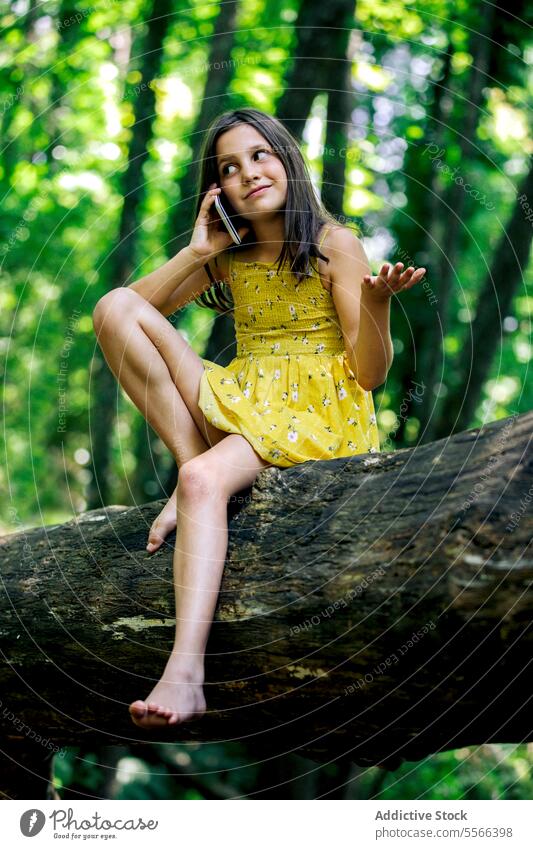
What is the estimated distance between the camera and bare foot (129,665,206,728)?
8.37ft

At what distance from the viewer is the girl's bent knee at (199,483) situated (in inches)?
114

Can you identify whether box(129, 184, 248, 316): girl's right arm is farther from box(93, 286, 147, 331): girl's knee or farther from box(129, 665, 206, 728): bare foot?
box(129, 665, 206, 728): bare foot

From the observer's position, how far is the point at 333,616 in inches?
101

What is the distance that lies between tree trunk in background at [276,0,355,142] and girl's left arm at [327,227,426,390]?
8.93 feet

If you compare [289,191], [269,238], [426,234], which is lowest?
[269,238]

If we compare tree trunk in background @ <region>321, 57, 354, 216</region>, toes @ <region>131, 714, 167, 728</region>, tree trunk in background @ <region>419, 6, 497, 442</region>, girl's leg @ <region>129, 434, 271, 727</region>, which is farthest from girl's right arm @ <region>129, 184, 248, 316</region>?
tree trunk in background @ <region>419, 6, 497, 442</region>

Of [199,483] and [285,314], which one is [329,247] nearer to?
[285,314]

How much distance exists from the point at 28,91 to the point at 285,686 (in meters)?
9.80

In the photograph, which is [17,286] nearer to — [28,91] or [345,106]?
[28,91]

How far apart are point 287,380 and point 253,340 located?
1.13 feet

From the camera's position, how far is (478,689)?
7.98 ft

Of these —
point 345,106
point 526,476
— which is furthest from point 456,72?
point 526,476

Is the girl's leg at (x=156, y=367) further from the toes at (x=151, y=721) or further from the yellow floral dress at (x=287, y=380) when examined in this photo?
the toes at (x=151, y=721)

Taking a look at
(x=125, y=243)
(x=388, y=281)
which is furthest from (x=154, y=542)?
(x=125, y=243)
